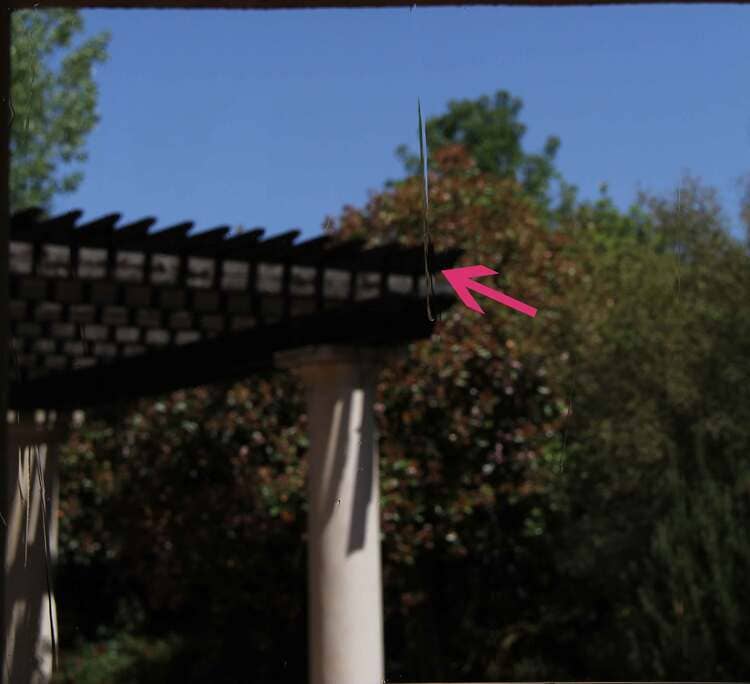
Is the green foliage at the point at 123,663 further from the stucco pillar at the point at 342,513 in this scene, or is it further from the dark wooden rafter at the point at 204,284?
the stucco pillar at the point at 342,513

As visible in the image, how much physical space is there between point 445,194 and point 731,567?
7735 millimetres

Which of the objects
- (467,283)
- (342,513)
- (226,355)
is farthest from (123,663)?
(467,283)

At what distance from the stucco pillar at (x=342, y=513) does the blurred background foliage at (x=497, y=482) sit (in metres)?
6.28

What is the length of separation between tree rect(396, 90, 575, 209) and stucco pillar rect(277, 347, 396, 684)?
712 inches

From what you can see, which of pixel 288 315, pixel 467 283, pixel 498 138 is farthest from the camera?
pixel 498 138

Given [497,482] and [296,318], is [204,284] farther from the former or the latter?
[497,482]

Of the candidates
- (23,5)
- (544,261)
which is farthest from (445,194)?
(23,5)

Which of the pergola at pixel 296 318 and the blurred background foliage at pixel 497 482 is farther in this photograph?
the blurred background foliage at pixel 497 482

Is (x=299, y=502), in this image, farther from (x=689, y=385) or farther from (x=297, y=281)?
(x=297, y=281)

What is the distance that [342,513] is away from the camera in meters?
11.0

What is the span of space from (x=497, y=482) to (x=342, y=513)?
851 centimetres

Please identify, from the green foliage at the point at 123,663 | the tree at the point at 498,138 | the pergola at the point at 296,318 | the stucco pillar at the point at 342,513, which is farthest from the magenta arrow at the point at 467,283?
the tree at the point at 498,138

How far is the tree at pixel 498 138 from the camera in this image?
30.1m

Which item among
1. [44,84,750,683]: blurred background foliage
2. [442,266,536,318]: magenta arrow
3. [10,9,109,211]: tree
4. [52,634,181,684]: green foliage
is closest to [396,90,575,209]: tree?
[10,9,109,211]: tree
